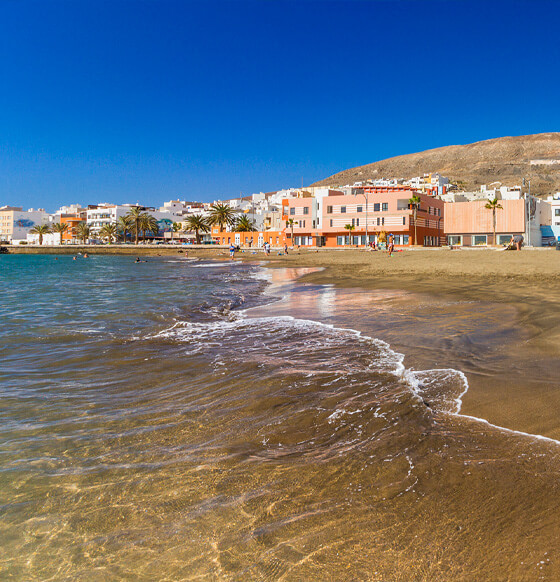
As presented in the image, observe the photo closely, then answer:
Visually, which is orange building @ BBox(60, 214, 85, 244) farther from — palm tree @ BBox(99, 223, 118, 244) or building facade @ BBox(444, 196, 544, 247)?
building facade @ BBox(444, 196, 544, 247)

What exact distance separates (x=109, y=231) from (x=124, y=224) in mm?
6912

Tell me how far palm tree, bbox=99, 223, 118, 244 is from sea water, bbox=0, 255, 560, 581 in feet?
424

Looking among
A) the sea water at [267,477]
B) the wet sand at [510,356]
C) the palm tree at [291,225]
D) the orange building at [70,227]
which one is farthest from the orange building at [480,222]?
the orange building at [70,227]

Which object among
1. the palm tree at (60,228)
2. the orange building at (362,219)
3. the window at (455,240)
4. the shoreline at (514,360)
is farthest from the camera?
the palm tree at (60,228)

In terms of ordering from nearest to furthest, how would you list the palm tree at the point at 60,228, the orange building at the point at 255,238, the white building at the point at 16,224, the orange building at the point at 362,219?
the orange building at the point at 362,219 → the orange building at the point at 255,238 → the palm tree at the point at 60,228 → the white building at the point at 16,224

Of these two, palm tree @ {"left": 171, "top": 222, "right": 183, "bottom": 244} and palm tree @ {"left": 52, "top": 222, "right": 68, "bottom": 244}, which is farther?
palm tree @ {"left": 171, "top": 222, "right": 183, "bottom": 244}

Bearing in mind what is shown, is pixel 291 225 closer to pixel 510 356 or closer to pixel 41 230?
pixel 510 356

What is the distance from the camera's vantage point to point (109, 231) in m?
126

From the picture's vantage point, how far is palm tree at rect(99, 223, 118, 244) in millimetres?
125438

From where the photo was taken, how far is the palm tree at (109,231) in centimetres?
12544

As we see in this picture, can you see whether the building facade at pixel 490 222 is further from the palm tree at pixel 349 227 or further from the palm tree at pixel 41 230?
the palm tree at pixel 41 230

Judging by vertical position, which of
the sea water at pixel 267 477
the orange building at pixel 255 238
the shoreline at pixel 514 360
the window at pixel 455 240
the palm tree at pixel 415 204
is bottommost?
the sea water at pixel 267 477

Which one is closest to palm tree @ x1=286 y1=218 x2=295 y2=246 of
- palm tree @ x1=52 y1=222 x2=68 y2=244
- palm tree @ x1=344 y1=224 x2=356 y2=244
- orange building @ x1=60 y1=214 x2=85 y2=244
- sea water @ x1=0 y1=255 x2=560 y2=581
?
palm tree @ x1=344 y1=224 x2=356 y2=244

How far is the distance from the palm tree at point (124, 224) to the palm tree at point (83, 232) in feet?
36.2
